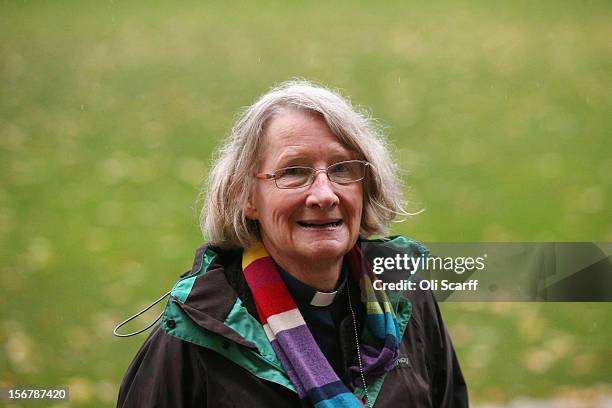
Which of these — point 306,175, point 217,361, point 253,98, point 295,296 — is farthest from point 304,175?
point 253,98

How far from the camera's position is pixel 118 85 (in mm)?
2484

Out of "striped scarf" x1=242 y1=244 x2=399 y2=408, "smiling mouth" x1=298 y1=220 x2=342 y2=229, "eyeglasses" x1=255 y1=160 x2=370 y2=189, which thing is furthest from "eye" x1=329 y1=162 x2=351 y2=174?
"striped scarf" x1=242 y1=244 x2=399 y2=408

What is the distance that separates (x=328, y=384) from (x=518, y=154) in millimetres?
1464

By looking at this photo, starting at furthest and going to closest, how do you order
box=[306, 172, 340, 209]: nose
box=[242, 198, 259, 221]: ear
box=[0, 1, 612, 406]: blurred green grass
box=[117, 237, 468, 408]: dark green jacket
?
box=[0, 1, 612, 406]: blurred green grass
box=[242, 198, 259, 221]: ear
box=[306, 172, 340, 209]: nose
box=[117, 237, 468, 408]: dark green jacket

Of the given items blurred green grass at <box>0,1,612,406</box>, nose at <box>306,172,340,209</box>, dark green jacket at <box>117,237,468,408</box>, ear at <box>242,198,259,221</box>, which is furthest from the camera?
blurred green grass at <box>0,1,612,406</box>

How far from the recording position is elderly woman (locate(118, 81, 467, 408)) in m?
1.35

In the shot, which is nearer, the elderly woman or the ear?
the elderly woman

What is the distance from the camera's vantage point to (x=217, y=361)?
1.35m

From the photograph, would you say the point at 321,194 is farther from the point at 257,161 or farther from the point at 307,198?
the point at 257,161

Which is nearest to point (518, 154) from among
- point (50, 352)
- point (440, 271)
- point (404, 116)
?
point (404, 116)

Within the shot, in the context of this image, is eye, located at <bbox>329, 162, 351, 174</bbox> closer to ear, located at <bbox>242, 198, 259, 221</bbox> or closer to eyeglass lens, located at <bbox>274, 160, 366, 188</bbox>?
eyeglass lens, located at <bbox>274, 160, 366, 188</bbox>

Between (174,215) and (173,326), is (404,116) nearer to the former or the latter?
(174,215)

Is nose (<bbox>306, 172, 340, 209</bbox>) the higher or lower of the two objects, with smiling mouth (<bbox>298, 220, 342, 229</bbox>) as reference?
higher

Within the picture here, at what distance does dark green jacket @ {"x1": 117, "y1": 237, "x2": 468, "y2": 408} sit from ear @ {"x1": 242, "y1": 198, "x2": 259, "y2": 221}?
14 centimetres
